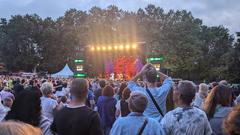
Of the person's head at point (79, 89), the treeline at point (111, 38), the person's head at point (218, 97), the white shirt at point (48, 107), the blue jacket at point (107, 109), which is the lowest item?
the blue jacket at point (107, 109)

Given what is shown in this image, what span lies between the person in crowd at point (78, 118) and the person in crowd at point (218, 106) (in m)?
1.47

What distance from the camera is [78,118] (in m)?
4.43

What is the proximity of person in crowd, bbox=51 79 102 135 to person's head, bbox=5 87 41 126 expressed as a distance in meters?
0.35

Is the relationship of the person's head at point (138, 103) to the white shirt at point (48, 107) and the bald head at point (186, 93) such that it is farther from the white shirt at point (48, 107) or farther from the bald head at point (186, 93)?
the white shirt at point (48, 107)

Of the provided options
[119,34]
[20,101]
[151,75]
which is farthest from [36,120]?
[119,34]

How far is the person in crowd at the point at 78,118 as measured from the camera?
4.42 metres

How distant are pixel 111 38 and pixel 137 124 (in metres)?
58.0

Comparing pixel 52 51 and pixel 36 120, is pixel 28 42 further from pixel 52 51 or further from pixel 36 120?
pixel 36 120

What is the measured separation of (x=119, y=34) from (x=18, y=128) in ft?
203

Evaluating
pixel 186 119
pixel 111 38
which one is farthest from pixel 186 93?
pixel 111 38

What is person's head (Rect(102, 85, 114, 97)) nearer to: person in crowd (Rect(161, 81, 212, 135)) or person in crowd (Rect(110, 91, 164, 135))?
person in crowd (Rect(161, 81, 212, 135))

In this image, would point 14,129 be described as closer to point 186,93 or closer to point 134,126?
point 134,126

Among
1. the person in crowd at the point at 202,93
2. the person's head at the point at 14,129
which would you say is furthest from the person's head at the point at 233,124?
the person in crowd at the point at 202,93

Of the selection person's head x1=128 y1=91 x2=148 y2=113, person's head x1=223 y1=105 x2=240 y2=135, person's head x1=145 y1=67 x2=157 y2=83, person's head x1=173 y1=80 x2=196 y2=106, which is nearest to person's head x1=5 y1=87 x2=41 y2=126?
person's head x1=128 y1=91 x2=148 y2=113
